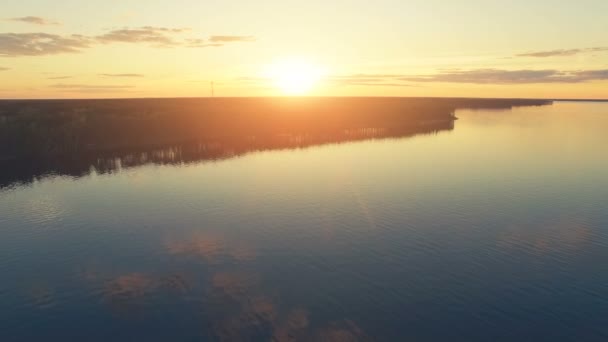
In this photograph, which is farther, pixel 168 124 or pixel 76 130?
pixel 168 124

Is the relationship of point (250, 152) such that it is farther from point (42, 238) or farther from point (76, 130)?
point (42, 238)

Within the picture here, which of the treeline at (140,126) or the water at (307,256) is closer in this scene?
the water at (307,256)

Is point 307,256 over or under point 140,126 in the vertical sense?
under

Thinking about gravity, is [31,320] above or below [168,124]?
below

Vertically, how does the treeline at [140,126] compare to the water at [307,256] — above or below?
above

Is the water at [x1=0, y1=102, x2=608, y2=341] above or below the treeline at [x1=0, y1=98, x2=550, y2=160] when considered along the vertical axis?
below

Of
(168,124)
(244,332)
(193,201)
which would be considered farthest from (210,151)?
(244,332)

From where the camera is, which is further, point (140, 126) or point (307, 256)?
point (140, 126)

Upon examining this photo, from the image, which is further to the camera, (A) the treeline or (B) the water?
(A) the treeline
